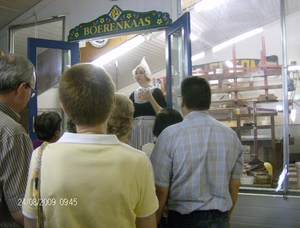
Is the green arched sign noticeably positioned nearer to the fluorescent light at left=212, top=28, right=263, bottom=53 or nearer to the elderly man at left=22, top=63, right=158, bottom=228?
the elderly man at left=22, top=63, right=158, bottom=228

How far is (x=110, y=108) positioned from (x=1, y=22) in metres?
4.89

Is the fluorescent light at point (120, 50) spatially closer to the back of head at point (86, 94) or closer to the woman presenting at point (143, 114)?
the woman presenting at point (143, 114)

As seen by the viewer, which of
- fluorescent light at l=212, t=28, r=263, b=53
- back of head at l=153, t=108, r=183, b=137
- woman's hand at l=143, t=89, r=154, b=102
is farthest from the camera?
fluorescent light at l=212, t=28, r=263, b=53

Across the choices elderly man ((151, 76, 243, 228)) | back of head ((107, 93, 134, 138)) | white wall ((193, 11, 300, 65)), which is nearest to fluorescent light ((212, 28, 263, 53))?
white wall ((193, 11, 300, 65))

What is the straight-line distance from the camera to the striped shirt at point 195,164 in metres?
1.62

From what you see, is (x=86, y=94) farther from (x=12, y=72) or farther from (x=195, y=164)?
(x=195, y=164)

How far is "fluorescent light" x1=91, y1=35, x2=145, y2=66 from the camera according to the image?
21.5 ft

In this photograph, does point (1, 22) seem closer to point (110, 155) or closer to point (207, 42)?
point (207, 42)

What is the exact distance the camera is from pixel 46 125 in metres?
2.14

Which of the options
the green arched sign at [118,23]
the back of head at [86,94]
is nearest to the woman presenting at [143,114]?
the green arched sign at [118,23]

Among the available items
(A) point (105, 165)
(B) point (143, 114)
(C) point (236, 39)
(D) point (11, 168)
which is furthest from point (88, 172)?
(C) point (236, 39)

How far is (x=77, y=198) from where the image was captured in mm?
933

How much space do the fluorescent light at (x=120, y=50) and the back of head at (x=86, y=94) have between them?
555cm

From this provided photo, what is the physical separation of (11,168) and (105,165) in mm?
497
